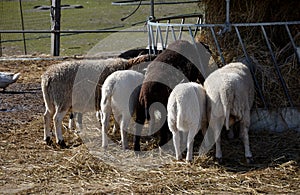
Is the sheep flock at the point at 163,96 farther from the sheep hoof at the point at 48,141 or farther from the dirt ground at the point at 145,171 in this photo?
the dirt ground at the point at 145,171

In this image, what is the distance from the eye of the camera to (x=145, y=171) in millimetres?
6867

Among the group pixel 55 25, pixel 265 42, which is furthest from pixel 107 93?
pixel 55 25

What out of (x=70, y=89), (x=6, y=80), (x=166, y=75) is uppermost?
(x=166, y=75)

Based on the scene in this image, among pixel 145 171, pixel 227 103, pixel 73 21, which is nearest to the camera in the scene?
pixel 145 171

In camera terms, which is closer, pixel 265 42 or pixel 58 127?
pixel 58 127

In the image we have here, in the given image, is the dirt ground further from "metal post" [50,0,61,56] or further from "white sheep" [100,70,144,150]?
"metal post" [50,0,61,56]

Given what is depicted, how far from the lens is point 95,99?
8.23 meters

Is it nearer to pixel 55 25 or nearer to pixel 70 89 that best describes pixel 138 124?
pixel 70 89

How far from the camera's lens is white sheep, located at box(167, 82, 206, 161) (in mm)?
6949

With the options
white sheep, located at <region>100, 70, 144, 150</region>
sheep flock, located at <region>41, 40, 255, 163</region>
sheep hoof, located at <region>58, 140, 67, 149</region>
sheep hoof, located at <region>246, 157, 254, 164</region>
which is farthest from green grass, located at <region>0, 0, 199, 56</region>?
sheep hoof, located at <region>246, 157, 254, 164</region>

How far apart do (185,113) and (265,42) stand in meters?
2.59

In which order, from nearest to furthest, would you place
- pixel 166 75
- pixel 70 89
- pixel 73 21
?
1. pixel 166 75
2. pixel 70 89
3. pixel 73 21

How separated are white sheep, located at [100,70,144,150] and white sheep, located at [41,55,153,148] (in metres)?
0.54

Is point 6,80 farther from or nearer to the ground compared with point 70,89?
nearer to the ground
